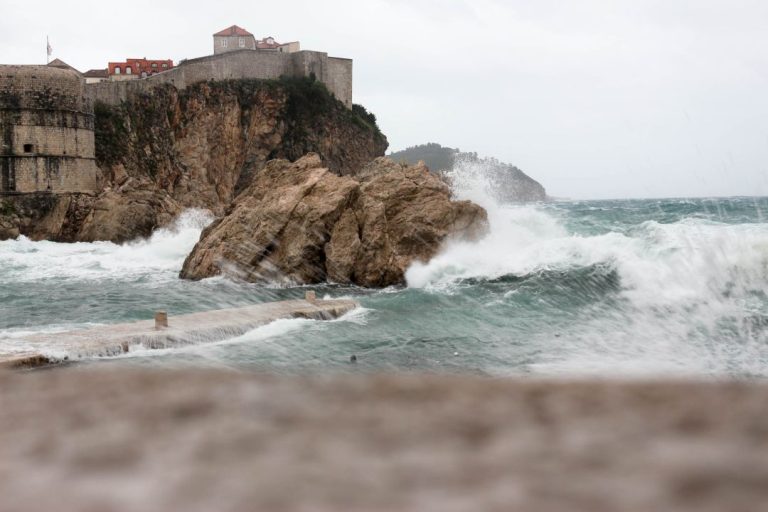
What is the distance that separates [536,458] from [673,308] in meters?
14.7

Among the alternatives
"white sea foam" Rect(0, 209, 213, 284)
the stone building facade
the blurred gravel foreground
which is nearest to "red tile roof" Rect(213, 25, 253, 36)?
the stone building facade

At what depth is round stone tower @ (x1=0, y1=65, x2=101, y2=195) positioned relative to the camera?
3419cm

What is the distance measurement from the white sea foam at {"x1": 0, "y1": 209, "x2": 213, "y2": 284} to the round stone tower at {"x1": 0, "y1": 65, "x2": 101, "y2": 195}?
312 cm

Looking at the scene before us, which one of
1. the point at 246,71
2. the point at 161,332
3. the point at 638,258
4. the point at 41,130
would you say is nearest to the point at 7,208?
the point at 41,130

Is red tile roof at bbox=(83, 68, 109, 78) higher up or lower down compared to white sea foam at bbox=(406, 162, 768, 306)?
higher up

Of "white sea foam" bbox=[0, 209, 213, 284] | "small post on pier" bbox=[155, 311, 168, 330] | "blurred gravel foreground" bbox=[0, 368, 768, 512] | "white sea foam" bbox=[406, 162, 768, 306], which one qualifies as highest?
"blurred gravel foreground" bbox=[0, 368, 768, 512]

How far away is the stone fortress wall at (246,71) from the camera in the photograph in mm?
42219

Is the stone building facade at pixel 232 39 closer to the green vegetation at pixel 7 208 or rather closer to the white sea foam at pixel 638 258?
the green vegetation at pixel 7 208

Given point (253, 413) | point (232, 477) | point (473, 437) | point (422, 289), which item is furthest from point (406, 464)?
point (422, 289)

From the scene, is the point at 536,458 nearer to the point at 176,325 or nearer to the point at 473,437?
the point at 473,437

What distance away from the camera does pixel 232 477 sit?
49.1 inches

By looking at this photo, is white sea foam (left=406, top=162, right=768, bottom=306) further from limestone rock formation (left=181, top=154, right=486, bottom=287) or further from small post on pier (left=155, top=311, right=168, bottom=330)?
small post on pier (left=155, top=311, right=168, bottom=330)

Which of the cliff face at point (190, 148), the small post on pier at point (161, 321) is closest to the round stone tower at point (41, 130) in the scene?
the cliff face at point (190, 148)

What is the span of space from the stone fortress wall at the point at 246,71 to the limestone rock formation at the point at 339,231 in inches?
897
